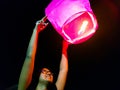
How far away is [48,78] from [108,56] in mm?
862

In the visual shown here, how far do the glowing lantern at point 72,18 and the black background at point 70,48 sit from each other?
562 mm

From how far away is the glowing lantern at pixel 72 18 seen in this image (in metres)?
2.38

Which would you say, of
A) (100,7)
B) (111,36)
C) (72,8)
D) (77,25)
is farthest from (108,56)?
(72,8)

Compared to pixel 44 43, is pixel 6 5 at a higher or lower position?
higher

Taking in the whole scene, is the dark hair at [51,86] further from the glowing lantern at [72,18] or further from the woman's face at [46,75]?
the glowing lantern at [72,18]

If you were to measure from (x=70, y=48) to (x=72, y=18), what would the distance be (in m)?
0.88

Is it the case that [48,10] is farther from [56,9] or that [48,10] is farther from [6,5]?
[6,5]

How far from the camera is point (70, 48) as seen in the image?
327 cm

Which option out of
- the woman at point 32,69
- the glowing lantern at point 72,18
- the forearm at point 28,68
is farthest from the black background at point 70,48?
the forearm at point 28,68

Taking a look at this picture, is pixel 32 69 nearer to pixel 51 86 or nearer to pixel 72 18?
pixel 51 86

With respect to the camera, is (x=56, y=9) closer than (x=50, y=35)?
Yes

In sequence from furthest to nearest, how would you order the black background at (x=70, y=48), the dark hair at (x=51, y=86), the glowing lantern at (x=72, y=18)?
the black background at (x=70, y=48) < the dark hair at (x=51, y=86) < the glowing lantern at (x=72, y=18)

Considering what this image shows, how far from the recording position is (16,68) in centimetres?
323

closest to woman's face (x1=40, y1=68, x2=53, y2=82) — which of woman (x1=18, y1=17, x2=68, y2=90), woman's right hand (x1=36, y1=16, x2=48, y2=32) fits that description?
woman (x1=18, y1=17, x2=68, y2=90)
